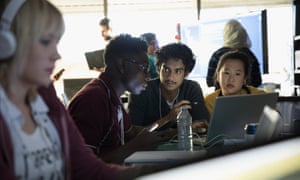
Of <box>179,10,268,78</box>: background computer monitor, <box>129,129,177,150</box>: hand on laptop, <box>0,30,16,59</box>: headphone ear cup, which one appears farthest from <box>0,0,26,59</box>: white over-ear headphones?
<box>179,10,268,78</box>: background computer monitor

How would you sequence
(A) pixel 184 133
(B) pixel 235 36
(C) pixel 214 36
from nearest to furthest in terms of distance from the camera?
1. (A) pixel 184 133
2. (B) pixel 235 36
3. (C) pixel 214 36

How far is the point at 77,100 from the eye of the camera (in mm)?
1553

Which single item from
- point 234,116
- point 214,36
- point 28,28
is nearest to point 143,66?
point 234,116

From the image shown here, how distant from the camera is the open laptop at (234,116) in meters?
1.51

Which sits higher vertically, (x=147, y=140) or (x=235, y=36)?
(x=235, y=36)

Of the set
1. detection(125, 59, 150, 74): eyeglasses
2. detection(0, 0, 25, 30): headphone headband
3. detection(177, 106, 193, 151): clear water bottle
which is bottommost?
detection(177, 106, 193, 151): clear water bottle

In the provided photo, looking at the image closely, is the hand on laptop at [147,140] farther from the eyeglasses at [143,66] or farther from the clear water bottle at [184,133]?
the eyeglasses at [143,66]

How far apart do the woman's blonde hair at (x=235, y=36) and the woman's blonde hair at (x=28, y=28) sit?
2.08 metres

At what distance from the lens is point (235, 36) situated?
3.03 metres

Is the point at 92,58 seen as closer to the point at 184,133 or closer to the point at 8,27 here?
the point at 184,133

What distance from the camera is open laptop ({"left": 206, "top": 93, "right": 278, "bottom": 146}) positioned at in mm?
1510

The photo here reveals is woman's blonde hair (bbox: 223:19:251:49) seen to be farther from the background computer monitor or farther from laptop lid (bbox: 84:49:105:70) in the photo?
laptop lid (bbox: 84:49:105:70)

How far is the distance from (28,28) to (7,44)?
0.06 m

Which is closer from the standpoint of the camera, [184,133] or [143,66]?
[184,133]
